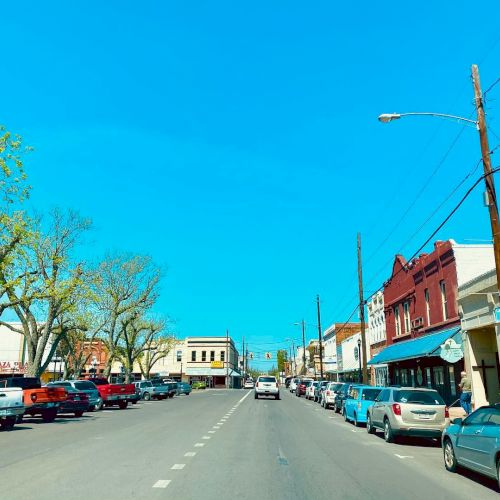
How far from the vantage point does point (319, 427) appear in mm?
20422

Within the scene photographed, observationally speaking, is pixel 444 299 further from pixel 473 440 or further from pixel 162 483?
pixel 162 483

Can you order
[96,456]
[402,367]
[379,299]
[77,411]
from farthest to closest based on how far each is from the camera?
[379,299] → [402,367] → [77,411] → [96,456]

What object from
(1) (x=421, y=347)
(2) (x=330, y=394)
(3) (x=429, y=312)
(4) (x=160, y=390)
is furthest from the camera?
(4) (x=160, y=390)

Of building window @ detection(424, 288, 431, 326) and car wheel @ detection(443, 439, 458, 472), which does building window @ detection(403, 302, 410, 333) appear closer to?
building window @ detection(424, 288, 431, 326)

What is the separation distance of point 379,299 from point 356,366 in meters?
13.6

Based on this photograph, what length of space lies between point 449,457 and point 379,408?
6045mm

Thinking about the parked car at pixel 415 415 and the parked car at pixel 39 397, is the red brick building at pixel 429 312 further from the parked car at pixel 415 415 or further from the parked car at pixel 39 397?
the parked car at pixel 39 397

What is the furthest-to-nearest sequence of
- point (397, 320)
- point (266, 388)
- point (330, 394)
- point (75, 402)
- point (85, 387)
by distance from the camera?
point (266, 388), point (397, 320), point (330, 394), point (85, 387), point (75, 402)

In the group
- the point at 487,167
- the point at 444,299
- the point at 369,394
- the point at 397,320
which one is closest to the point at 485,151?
the point at 487,167

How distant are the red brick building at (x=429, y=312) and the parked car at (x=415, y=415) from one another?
13.8ft

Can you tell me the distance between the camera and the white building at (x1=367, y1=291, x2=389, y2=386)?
43.5 m

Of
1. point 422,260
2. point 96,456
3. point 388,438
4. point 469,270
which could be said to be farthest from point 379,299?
point 96,456

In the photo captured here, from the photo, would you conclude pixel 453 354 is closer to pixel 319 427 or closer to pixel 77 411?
pixel 319 427

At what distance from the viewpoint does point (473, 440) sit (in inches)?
370
